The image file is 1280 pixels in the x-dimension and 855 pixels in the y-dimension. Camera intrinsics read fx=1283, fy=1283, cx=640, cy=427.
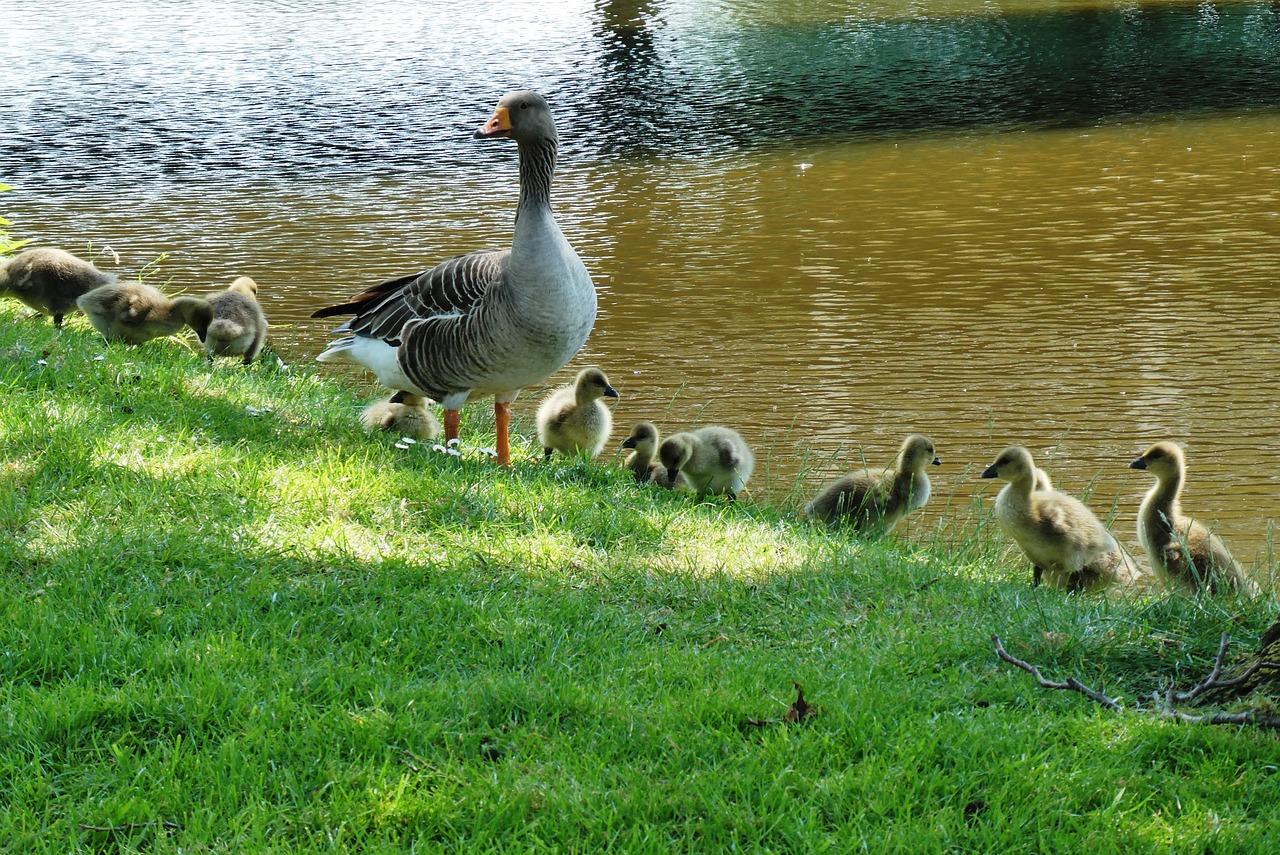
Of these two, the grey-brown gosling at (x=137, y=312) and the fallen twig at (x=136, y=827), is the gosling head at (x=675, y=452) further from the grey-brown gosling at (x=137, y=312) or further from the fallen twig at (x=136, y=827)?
the fallen twig at (x=136, y=827)

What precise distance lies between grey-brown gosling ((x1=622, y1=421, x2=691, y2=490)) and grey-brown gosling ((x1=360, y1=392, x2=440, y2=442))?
1353 millimetres

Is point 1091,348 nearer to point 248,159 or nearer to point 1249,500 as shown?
point 1249,500

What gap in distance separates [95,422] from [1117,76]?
23.5 metres

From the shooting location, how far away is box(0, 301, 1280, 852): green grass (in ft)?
12.1

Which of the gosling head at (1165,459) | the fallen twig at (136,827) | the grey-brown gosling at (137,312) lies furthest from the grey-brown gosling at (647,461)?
the fallen twig at (136,827)

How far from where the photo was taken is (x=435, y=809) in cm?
371

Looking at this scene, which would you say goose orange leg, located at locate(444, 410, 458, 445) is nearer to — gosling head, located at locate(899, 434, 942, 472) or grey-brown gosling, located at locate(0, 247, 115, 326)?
gosling head, located at locate(899, 434, 942, 472)

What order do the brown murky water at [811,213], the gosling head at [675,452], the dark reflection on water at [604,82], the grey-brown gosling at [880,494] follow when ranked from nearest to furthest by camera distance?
the grey-brown gosling at [880,494] → the gosling head at [675,452] → the brown murky water at [811,213] → the dark reflection on water at [604,82]

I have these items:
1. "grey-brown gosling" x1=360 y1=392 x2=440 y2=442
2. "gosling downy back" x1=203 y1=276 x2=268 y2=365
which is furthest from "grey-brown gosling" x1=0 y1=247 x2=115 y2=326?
"grey-brown gosling" x1=360 y1=392 x2=440 y2=442

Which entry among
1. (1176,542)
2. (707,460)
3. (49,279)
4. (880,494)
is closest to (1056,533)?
(1176,542)

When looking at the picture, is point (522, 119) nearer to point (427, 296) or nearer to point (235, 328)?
point (427, 296)

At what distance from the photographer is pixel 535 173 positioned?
25.2 feet

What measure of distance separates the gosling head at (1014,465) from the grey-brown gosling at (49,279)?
7114 millimetres

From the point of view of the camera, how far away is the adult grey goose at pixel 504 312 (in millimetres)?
7422
